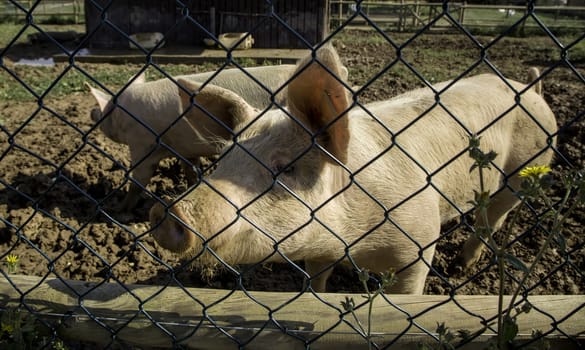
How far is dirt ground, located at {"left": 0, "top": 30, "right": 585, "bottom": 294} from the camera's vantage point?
2410 mm

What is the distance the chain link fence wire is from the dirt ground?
15 mm

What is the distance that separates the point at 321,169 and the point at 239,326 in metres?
0.81

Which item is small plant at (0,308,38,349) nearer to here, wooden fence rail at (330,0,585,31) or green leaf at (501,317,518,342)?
green leaf at (501,317,518,342)

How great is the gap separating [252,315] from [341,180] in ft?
2.87

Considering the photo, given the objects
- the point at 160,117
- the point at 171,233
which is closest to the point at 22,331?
the point at 171,233

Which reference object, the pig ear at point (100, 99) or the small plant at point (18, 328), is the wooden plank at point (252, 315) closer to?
the small plant at point (18, 328)

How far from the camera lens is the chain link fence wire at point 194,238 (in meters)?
1.63

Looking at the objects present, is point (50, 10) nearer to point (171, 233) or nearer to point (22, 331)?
point (22, 331)

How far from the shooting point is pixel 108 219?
4.22 meters

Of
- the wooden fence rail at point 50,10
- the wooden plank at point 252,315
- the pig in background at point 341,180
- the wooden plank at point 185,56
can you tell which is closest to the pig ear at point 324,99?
the pig in background at point 341,180

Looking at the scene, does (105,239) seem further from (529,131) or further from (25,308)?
(529,131)

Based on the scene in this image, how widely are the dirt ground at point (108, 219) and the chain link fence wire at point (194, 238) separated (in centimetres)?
1

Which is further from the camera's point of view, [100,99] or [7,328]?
[100,99]

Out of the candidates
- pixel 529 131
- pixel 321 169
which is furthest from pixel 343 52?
pixel 321 169
